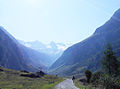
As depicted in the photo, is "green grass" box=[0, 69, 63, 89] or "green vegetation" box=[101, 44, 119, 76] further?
"green vegetation" box=[101, 44, 119, 76]

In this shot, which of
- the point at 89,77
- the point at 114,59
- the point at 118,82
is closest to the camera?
the point at 118,82

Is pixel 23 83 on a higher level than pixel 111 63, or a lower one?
lower

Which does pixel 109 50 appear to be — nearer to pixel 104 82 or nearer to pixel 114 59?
pixel 114 59

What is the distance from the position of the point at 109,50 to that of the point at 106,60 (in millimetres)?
5767

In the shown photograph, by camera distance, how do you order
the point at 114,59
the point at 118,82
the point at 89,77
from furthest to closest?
the point at 89,77 → the point at 114,59 → the point at 118,82

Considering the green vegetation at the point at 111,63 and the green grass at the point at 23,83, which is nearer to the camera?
the green grass at the point at 23,83

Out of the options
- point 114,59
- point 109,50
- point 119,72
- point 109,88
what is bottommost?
point 109,88

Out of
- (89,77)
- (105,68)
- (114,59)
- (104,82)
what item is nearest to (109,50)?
(114,59)

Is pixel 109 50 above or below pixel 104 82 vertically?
above

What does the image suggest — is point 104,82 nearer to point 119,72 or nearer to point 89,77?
point 119,72

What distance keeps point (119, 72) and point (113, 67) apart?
525 centimetres

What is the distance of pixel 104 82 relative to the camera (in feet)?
140

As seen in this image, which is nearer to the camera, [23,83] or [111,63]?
[23,83]

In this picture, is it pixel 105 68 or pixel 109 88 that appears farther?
pixel 105 68
